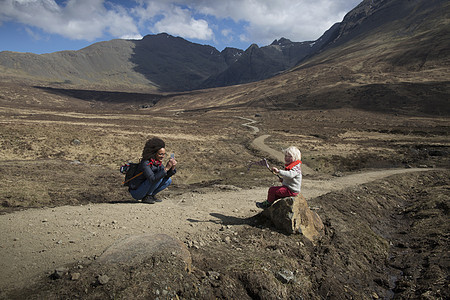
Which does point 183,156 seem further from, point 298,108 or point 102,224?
point 298,108

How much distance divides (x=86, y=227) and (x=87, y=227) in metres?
0.02

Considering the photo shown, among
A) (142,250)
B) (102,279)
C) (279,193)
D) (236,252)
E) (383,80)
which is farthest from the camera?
(383,80)

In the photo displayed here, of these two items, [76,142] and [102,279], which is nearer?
[102,279]

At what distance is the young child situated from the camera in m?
7.03

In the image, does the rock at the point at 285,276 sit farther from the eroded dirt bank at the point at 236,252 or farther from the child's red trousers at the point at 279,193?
the child's red trousers at the point at 279,193

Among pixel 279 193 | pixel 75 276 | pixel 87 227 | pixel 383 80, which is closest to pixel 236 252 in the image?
pixel 279 193

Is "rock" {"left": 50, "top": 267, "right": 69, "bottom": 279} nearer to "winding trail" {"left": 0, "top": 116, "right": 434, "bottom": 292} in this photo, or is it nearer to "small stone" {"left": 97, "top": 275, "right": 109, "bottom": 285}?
"winding trail" {"left": 0, "top": 116, "right": 434, "bottom": 292}

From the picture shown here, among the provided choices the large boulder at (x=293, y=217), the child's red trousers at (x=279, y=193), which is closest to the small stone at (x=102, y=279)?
the large boulder at (x=293, y=217)

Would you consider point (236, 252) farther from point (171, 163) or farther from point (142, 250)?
point (171, 163)

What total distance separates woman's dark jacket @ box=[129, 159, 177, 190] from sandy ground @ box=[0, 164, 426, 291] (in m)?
0.77

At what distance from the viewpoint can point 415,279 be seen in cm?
686

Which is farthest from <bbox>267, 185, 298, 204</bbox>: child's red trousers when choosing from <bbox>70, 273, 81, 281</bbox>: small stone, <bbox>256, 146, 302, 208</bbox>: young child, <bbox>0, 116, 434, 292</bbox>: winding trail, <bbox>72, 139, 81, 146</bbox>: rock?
<bbox>72, 139, 81, 146</bbox>: rock

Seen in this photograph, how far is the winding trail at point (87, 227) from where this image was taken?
4879mm

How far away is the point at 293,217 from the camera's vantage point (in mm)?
7098
